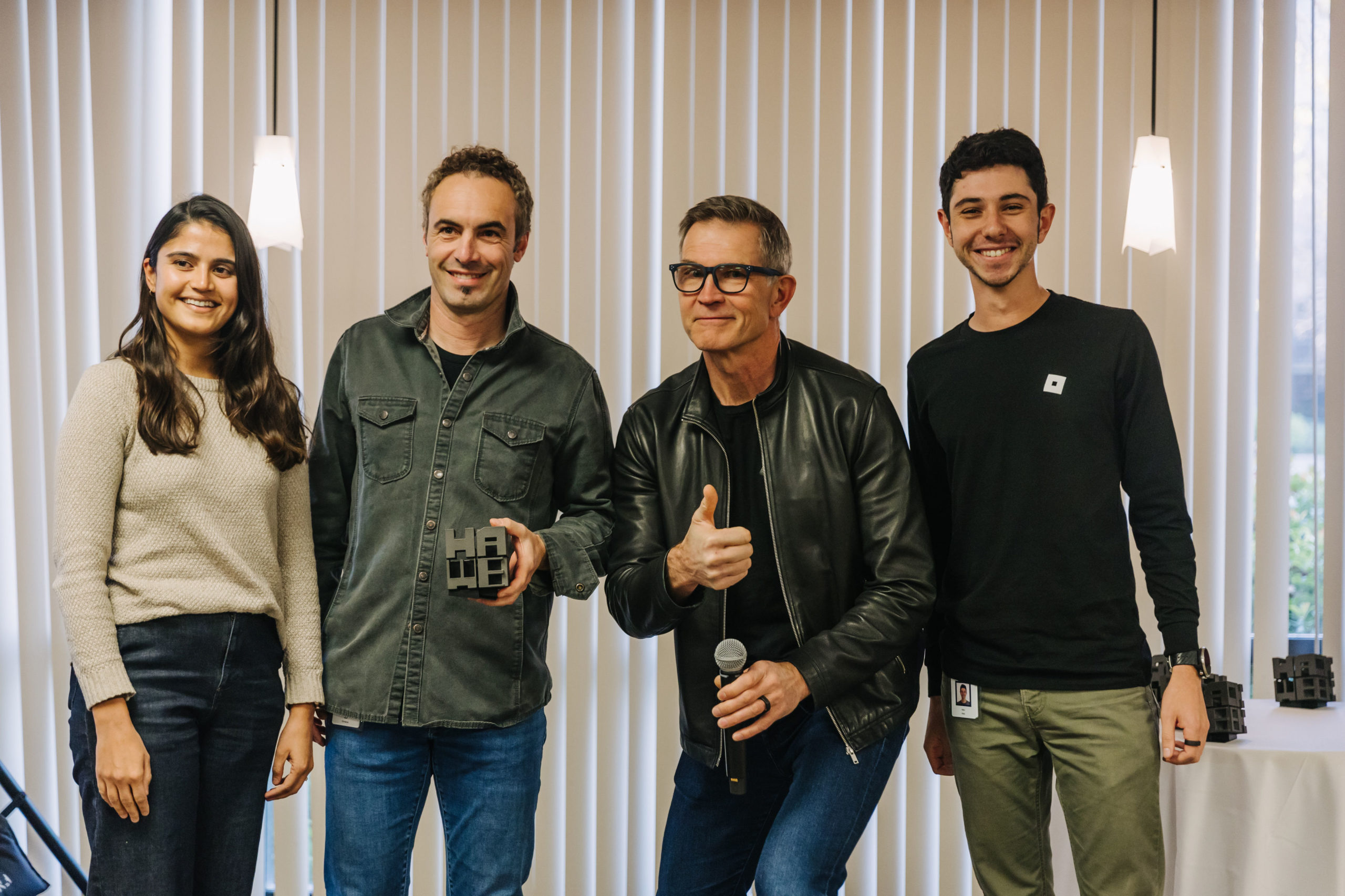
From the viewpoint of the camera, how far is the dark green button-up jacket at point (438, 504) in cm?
165

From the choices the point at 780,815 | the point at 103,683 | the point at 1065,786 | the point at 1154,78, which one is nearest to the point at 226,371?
the point at 103,683

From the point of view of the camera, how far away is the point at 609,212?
284cm

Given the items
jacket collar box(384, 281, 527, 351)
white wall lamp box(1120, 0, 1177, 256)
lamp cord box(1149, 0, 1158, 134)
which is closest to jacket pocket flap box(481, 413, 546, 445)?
jacket collar box(384, 281, 527, 351)

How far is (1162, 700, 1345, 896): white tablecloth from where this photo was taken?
1904mm

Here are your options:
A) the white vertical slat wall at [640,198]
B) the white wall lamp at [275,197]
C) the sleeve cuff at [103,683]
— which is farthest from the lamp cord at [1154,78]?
the sleeve cuff at [103,683]

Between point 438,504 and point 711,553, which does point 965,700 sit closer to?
point 711,553

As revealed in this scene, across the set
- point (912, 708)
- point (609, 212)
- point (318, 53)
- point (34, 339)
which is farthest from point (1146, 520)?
point (34, 339)

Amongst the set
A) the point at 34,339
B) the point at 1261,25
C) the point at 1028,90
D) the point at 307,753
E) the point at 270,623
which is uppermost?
the point at 1261,25

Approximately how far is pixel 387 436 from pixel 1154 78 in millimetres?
2489

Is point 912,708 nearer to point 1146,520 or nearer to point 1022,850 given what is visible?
point 1022,850

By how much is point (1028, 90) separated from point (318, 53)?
6.93ft

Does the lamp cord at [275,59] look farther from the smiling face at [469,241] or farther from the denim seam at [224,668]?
the denim seam at [224,668]

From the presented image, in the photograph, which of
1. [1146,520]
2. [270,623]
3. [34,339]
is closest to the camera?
[270,623]

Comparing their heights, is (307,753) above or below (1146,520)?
below
